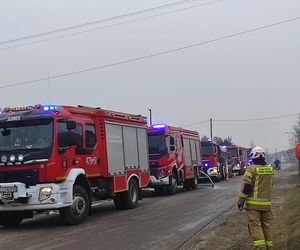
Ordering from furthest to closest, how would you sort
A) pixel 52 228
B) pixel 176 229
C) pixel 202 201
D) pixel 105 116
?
pixel 202 201
pixel 105 116
pixel 52 228
pixel 176 229

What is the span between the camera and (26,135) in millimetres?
12633

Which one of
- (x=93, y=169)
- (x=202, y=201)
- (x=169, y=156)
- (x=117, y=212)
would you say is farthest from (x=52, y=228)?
(x=169, y=156)

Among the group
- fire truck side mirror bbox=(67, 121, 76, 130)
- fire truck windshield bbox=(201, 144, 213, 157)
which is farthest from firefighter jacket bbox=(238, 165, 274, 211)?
fire truck windshield bbox=(201, 144, 213, 157)

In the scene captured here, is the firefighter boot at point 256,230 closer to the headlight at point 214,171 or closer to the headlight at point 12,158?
the headlight at point 12,158

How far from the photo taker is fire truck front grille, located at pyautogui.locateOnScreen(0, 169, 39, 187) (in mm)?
12180

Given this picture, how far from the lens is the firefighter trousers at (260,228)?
7555 mm

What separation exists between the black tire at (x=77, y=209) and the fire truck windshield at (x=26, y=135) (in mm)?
1487

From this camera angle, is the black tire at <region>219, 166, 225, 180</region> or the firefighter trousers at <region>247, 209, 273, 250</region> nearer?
the firefighter trousers at <region>247, 209, 273, 250</region>

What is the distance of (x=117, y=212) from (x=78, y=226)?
3.40 meters

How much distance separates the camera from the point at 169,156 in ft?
73.7

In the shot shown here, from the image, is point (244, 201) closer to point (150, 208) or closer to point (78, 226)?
point (78, 226)

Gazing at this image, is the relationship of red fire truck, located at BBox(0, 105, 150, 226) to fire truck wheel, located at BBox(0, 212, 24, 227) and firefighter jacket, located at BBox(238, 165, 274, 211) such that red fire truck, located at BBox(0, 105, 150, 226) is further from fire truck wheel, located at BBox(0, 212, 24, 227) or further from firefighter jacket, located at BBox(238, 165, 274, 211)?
firefighter jacket, located at BBox(238, 165, 274, 211)

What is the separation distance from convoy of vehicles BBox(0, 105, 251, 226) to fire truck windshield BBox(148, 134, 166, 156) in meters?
3.73

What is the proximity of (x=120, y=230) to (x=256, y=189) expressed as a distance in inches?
191
